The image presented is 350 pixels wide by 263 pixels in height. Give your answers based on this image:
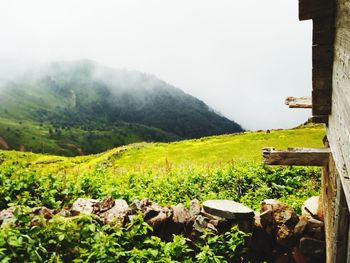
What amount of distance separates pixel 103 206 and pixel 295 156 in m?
4.37

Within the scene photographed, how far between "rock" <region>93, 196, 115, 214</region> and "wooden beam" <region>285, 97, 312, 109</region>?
4559 mm

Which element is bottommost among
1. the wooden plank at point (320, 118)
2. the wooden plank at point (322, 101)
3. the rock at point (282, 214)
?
the rock at point (282, 214)

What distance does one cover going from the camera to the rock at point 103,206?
8.30m

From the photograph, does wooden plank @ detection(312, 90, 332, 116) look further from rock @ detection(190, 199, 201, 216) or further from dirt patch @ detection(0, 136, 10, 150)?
dirt patch @ detection(0, 136, 10, 150)

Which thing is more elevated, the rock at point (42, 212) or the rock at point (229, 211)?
the rock at point (42, 212)

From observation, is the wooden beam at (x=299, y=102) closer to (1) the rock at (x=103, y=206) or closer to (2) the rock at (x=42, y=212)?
(1) the rock at (x=103, y=206)

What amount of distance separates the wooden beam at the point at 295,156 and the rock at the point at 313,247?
6.77 ft

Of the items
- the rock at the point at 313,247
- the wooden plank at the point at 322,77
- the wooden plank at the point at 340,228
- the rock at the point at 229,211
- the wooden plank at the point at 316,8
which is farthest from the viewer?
the rock at the point at 229,211

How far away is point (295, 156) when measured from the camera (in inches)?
284

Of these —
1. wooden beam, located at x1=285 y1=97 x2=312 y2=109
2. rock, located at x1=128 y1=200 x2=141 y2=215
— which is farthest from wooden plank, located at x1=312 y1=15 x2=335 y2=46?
rock, located at x1=128 y1=200 x2=141 y2=215

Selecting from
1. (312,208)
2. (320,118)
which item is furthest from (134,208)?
(320,118)

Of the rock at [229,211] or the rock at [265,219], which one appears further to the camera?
the rock at [265,219]

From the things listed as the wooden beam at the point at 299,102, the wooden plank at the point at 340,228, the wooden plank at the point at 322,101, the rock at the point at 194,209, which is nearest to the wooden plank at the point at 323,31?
the wooden plank at the point at 322,101

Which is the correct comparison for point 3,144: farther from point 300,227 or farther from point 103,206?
point 300,227
